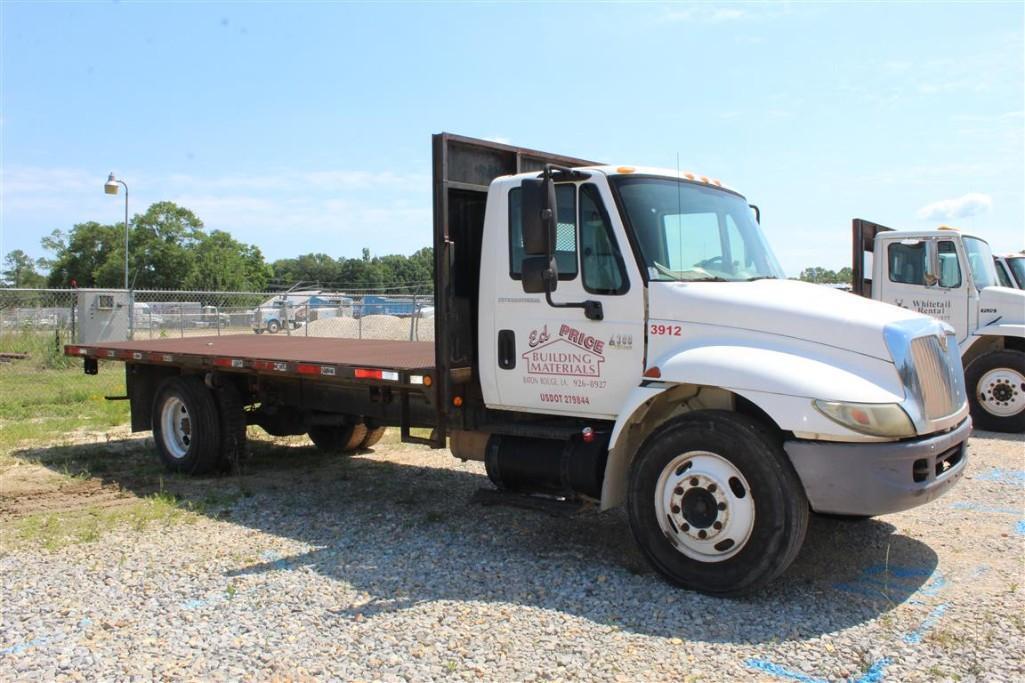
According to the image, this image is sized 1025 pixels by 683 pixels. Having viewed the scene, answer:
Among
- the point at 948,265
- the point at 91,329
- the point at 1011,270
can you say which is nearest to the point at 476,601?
the point at 948,265

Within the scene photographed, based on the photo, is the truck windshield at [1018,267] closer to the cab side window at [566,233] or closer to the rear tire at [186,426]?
the cab side window at [566,233]

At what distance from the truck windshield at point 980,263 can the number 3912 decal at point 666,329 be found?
25.0 ft

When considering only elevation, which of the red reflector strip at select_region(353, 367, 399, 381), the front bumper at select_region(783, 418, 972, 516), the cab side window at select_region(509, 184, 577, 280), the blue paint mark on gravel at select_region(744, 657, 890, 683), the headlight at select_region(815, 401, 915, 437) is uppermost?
the cab side window at select_region(509, 184, 577, 280)

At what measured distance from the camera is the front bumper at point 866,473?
14.7 feet

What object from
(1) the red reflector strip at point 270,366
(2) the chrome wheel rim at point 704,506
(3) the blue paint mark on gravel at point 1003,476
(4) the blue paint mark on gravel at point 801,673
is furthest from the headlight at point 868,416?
(1) the red reflector strip at point 270,366

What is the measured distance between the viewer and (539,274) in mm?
5312

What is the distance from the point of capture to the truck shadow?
15.2 feet

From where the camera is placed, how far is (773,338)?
4.89 m

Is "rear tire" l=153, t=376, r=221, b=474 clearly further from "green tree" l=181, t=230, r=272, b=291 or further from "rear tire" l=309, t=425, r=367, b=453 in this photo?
"green tree" l=181, t=230, r=272, b=291

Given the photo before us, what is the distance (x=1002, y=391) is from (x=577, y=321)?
7937mm

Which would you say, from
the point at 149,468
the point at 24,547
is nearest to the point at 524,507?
A: the point at 24,547

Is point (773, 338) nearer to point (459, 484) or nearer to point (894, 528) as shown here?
point (894, 528)

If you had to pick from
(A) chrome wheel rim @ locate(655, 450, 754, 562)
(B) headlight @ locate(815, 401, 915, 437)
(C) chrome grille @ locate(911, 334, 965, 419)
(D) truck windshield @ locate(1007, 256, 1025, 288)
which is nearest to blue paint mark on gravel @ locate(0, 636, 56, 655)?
(A) chrome wheel rim @ locate(655, 450, 754, 562)

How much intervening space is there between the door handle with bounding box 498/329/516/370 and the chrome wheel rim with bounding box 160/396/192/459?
4285mm
